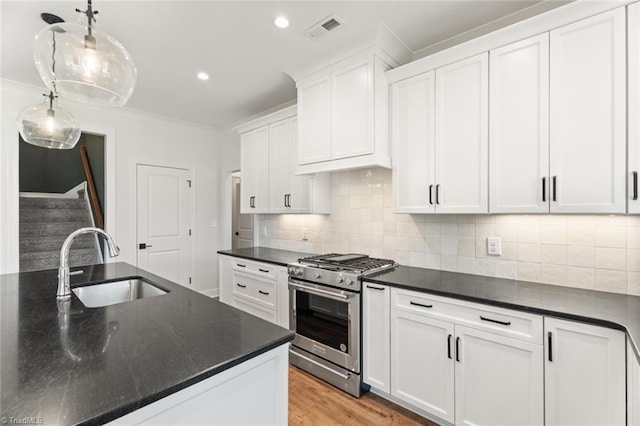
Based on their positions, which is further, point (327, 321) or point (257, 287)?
point (257, 287)

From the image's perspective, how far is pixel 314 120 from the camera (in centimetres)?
278

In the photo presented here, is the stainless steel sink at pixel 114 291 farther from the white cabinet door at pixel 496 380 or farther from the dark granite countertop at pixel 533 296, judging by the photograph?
the white cabinet door at pixel 496 380

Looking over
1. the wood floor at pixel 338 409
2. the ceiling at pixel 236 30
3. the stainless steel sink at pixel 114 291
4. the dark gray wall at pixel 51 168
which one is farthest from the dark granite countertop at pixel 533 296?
the dark gray wall at pixel 51 168

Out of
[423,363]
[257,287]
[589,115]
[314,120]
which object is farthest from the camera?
[257,287]

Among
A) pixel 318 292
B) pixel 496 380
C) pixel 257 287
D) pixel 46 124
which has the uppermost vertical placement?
pixel 46 124

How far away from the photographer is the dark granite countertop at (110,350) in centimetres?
75

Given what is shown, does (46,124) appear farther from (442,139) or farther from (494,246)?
(494,246)

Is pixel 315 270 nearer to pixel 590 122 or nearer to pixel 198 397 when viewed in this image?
pixel 198 397

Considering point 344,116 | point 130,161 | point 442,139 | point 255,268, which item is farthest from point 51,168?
point 442,139

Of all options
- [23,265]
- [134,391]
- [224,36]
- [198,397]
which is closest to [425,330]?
[198,397]

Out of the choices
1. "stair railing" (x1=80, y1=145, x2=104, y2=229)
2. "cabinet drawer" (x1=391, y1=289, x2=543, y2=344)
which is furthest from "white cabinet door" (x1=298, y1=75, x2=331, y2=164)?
"stair railing" (x1=80, y1=145, x2=104, y2=229)

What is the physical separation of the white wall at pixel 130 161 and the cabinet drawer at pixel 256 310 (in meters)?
1.58

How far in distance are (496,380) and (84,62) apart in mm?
2718

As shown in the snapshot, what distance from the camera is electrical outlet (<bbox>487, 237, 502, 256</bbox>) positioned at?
218 centimetres
